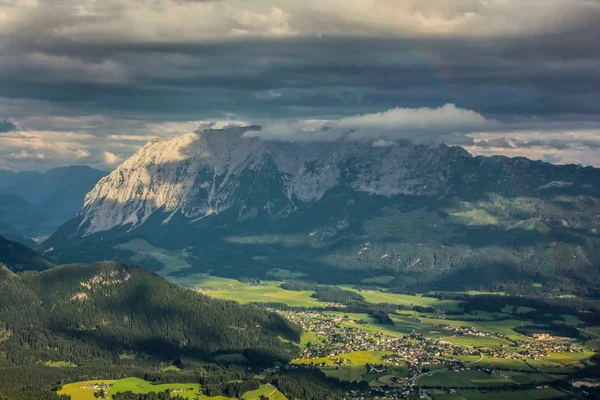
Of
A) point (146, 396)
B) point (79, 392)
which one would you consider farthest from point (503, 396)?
point (79, 392)

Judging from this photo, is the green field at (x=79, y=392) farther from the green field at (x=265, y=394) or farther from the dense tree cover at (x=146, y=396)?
the green field at (x=265, y=394)

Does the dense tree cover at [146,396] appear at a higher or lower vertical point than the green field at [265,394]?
higher

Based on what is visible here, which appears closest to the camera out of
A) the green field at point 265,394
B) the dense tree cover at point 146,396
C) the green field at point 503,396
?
the dense tree cover at point 146,396

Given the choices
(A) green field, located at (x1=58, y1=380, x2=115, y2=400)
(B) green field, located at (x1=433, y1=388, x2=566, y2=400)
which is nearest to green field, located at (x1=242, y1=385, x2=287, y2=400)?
(A) green field, located at (x1=58, y1=380, x2=115, y2=400)

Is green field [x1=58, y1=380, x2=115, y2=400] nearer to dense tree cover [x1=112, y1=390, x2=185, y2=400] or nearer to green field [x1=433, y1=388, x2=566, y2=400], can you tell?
dense tree cover [x1=112, y1=390, x2=185, y2=400]

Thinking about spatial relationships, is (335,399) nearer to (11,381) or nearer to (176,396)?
(176,396)

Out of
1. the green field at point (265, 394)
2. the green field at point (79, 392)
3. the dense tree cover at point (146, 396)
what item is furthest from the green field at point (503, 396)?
the green field at point (79, 392)

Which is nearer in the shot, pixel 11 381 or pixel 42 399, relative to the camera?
pixel 42 399

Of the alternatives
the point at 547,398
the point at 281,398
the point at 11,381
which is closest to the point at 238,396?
the point at 281,398

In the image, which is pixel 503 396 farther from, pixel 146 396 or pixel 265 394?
pixel 146 396

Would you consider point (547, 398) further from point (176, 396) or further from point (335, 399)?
point (176, 396)
